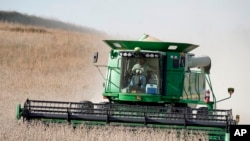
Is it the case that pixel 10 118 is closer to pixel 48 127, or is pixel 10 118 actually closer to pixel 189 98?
pixel 48 127

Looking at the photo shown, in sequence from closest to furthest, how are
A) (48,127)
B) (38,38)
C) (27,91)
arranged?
(48,127) < (27,91) < (38,38)

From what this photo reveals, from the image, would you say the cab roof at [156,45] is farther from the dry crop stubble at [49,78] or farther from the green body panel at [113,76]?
the dry crop stubble at [49,78]

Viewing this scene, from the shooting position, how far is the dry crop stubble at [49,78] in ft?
42.9

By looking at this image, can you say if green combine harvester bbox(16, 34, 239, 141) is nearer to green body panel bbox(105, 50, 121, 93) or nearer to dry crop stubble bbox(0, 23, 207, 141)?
green body panel bbox(105, 50, 121, 93)

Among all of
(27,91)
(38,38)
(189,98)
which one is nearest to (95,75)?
(27,91)

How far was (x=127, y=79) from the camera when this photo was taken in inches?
613

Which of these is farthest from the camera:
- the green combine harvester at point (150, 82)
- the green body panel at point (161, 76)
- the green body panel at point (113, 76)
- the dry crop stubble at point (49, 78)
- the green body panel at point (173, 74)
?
the green body panel at point (113, 76)

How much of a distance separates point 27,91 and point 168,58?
9.40 m


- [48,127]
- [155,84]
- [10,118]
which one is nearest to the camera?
[48,127]

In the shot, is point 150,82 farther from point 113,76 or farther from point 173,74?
point 113,76

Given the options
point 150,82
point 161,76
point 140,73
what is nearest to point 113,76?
point 140,73

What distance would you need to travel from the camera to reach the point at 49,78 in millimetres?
28781

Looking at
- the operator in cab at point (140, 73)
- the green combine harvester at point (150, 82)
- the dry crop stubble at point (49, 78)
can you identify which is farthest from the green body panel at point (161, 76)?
the dry crop stubble at point (49, 78)

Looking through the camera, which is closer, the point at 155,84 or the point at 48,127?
the point at 48,127
